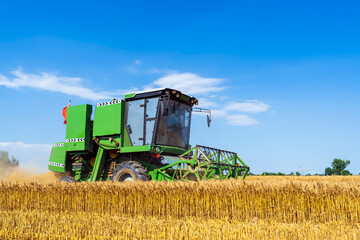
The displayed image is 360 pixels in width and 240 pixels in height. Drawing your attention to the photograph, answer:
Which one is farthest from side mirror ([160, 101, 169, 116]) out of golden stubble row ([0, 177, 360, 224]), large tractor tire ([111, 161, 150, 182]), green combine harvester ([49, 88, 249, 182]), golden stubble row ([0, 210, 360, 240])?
golden stubble row ([0, 210, 360, 240])

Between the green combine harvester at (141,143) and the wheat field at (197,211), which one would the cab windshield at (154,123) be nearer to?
the green combine harvester at (141,143)

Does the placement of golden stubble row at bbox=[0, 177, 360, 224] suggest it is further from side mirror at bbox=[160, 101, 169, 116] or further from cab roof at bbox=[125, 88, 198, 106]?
cab roof at bbox=[125, 88, 198, 106]

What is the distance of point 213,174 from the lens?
927 centimetres

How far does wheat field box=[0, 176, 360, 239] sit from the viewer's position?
191 inches

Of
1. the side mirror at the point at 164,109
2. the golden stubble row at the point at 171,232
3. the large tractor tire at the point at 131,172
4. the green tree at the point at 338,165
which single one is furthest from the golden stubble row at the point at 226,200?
the green tree at the point at 338,165

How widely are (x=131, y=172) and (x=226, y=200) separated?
10.8 feet

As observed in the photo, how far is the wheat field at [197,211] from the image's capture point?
4863 mm

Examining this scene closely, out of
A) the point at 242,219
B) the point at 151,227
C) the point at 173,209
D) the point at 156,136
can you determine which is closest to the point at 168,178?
the point at 156,136

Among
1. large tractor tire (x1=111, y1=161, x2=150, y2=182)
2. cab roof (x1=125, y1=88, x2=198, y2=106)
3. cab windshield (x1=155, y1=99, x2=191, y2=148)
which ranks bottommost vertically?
large tractor tire (x1=111, y1=161, x2=150, y2=182)

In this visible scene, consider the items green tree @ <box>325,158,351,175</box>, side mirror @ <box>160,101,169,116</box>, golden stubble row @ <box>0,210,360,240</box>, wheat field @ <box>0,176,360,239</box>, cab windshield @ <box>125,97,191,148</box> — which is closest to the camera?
golden stubble row @ <box>0,210,360,240</box>

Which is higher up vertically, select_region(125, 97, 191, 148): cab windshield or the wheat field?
select_region(125, 97, 191, 148): cab windshield

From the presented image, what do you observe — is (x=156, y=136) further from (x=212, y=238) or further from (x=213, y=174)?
(x=212, y=238)

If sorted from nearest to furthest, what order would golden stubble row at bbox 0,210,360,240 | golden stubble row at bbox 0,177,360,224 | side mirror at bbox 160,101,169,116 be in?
golden stubble row at bbox 0,210,360,240 < golden stubble row at bbox 0,177,360,224 < side mirror at bbox 160,101,169,116

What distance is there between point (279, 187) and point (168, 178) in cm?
325
